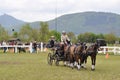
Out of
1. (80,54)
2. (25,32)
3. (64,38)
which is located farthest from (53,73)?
(25,32)

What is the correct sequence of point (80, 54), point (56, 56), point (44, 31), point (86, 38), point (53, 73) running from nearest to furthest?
1. point (53, 73)
2. point (80, 54)
3. point (56, 56)
4. point (86, 38)
5. point (44, 31)

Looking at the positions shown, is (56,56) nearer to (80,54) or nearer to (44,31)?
(80,54)

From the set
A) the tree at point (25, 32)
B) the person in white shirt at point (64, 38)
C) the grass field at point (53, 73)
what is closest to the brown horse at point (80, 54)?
the grass field at point (53, 73)

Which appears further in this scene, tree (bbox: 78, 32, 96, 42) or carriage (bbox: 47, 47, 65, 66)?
tree (bbox: 78, 32, 96, 42)

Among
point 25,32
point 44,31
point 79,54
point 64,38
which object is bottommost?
point 25,32

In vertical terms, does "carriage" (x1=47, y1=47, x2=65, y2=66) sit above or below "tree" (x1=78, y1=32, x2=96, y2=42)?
above

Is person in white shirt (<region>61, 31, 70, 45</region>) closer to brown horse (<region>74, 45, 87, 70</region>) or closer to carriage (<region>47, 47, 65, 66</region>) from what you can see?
carriage (<region>47, 47, 65, 66</region>)

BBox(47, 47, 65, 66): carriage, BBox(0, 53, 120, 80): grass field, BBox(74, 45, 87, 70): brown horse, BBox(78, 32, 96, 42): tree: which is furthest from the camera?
BBox(78, 32, 96, 42): tree

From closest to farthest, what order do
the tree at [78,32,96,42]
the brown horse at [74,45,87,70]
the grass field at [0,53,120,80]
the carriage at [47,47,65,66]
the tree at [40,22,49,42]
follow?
the grass field at [0,53,120,80]
the brown horse at [74,45,87,70]
the carriage at [47,47,65,66]
the tree at [78,32,96,42]
the tree at [40,22,49,42]

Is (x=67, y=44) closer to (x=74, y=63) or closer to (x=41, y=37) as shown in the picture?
(x=74, y=63)

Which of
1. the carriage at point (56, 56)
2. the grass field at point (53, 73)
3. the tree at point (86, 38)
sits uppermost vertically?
the carriage at point (56, 56)


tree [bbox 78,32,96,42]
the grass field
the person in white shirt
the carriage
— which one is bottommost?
tree [bbox 78,32,96,42]

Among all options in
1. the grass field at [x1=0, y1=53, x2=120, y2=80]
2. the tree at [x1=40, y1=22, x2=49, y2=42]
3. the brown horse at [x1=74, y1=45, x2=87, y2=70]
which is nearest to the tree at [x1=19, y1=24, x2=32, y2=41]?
the tree at [x1=40, y1=22, x2=49, y2=42]

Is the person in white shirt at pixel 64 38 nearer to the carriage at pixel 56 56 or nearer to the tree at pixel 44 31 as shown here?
the carriage at pixel 56 56
